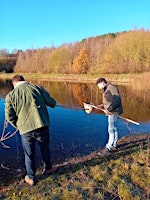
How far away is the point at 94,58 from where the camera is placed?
50656 mm

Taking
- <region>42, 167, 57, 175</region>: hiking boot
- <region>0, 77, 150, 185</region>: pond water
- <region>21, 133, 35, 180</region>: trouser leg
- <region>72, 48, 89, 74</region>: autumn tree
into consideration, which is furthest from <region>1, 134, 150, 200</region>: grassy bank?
<region>72, 48, 89, 74</region>: autumn tree

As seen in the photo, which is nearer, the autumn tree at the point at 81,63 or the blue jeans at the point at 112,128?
the blue jeans at the point at 112,128

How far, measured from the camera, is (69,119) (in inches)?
517

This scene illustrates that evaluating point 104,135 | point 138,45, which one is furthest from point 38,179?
point 138,45

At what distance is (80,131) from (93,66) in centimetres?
3954

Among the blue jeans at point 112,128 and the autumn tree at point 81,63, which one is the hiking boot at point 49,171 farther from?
the autumn tree at point 81,63

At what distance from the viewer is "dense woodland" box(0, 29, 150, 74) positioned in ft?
135

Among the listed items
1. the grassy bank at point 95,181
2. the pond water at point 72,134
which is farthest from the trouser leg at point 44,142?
the pond water at point 72,134

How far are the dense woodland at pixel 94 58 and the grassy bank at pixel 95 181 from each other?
35258 millimetres

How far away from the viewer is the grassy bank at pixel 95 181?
4391mm

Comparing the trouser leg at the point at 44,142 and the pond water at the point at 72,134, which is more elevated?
the trouser leg at the point at 44,142

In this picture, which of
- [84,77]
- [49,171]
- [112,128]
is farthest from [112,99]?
[84,77]

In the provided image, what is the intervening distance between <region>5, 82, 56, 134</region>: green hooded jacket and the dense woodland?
3662 centimetres

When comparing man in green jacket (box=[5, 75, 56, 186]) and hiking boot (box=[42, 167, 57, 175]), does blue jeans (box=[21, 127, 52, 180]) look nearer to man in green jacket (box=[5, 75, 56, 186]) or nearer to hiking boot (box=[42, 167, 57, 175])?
man in green jacket (box=[5, 75, 56, 186])
